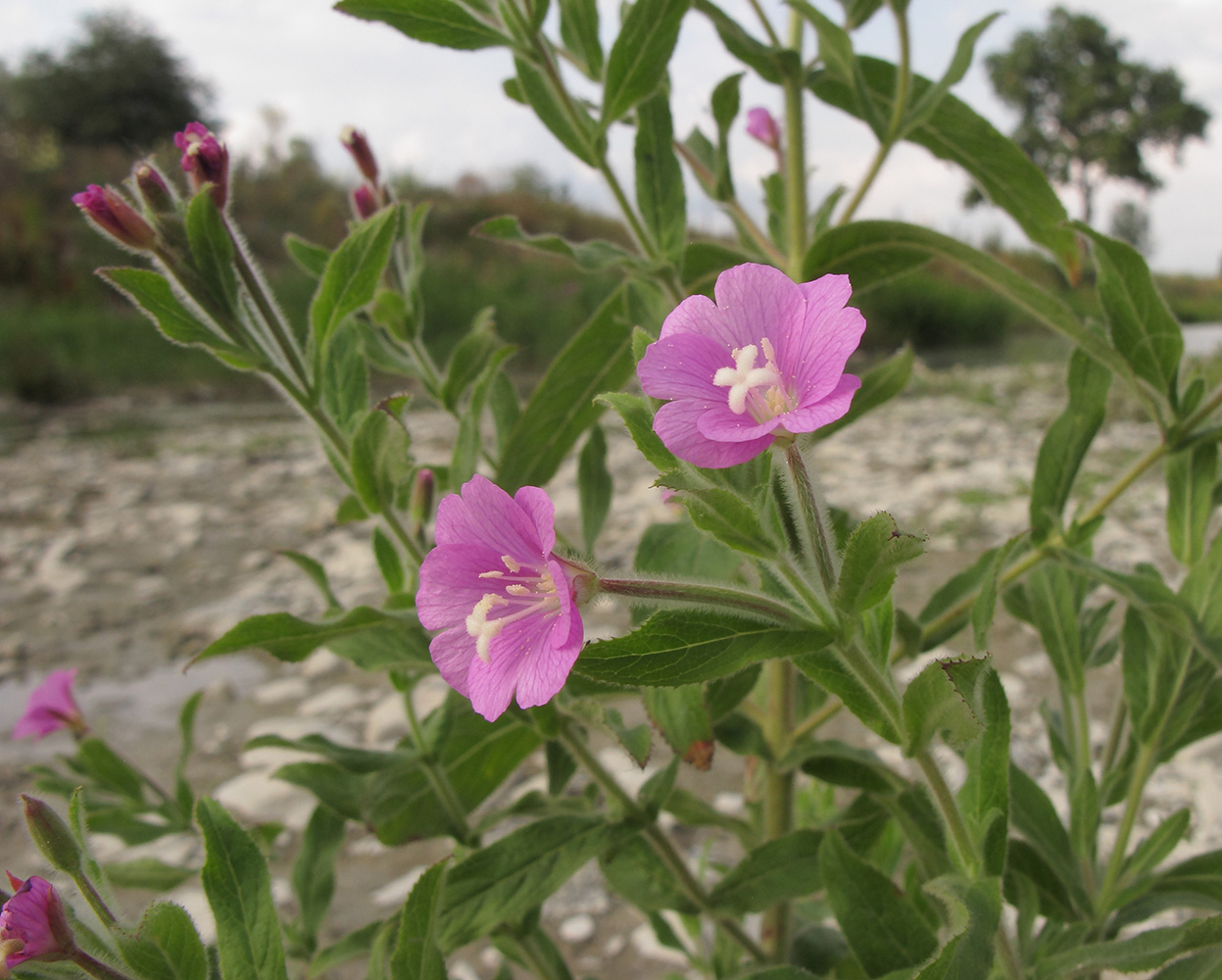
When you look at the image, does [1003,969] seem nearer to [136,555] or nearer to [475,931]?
[475,931]

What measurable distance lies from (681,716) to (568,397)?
36 cm

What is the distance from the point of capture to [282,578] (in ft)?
10.2

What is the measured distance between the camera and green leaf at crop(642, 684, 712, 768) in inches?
27.2

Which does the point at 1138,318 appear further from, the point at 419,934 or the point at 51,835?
the point at 51,835

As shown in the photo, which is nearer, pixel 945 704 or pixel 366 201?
pixel 945 704

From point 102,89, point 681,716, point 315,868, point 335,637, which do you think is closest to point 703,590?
point 681,716

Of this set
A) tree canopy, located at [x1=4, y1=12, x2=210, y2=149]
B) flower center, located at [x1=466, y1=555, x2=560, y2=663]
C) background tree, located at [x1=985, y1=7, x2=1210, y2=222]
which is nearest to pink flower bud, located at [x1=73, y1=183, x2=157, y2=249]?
flower center, located at [x1=466, y1=555, x2=560, y2=663]

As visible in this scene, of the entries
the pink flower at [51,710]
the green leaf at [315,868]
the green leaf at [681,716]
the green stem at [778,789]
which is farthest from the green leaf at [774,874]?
the pink flower at [51,710]

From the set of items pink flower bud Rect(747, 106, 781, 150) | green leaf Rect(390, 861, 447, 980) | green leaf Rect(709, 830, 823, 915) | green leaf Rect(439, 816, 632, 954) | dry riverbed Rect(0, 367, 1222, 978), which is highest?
pink flower bud Rect(747, 106, 781, 150)

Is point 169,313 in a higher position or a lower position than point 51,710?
higher

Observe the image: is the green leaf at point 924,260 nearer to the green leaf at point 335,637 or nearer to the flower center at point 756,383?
the flower center at point 756,383

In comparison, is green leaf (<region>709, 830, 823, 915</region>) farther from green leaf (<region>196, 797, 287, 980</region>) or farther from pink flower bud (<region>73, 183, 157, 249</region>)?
pink flower bud (<region>73, 183, 157, 249</region>)

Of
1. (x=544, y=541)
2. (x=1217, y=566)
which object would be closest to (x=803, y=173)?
(x=1217, y=566)

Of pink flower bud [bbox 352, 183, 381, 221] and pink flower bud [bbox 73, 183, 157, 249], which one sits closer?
pink flower bud [bbox 73, 183, 157, 249]
